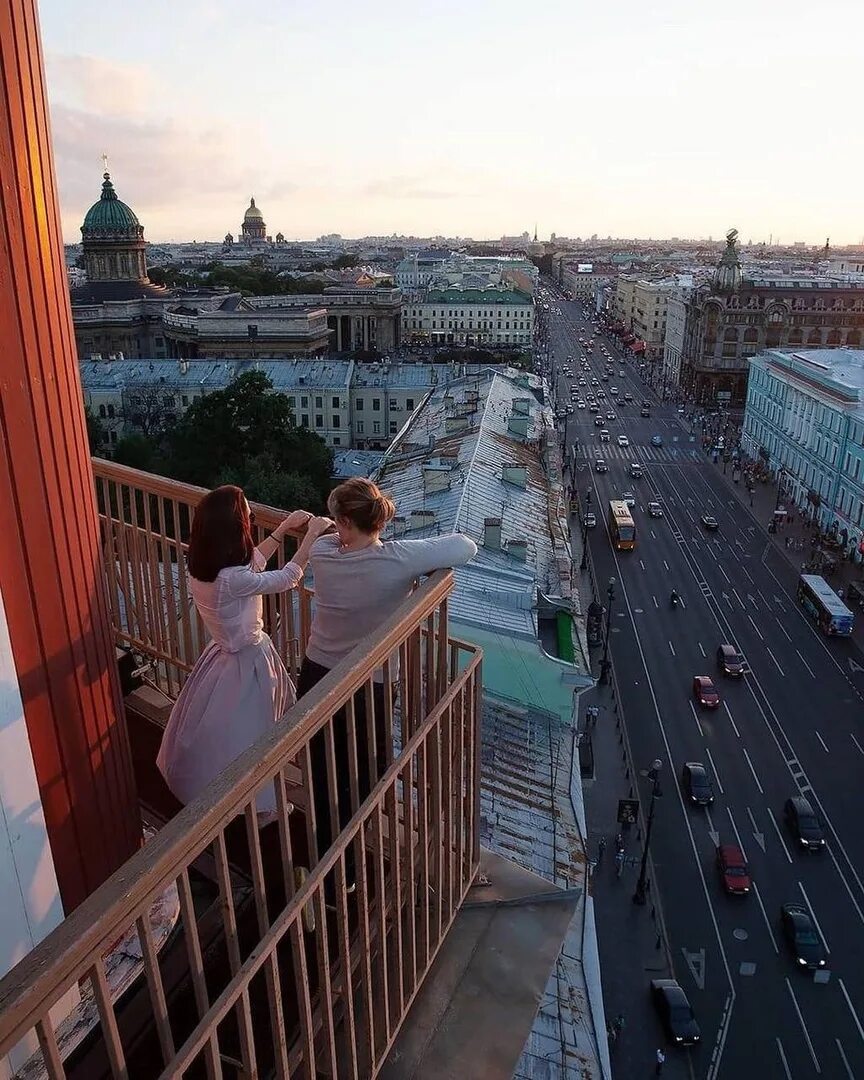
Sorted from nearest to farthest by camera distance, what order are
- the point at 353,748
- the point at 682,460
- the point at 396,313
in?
the point at 353,748 < the point at 682,460 < the point at 396,313

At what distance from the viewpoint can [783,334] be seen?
63.8 meters

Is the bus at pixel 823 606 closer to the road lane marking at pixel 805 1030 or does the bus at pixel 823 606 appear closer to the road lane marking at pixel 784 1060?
the road lane marking at pixel 805 1030

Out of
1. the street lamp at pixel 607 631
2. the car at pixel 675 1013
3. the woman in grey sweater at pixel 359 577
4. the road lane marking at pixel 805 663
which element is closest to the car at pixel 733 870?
the car at pixel 675 1013

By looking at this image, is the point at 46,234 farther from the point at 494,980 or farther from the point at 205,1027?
the point at 494,980

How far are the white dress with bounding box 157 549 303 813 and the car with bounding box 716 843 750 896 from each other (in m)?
15.5

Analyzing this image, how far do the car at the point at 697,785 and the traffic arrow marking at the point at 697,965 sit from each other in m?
4.39

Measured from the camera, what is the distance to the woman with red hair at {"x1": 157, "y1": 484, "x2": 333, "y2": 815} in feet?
13.2

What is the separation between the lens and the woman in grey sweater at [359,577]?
13.1 feet

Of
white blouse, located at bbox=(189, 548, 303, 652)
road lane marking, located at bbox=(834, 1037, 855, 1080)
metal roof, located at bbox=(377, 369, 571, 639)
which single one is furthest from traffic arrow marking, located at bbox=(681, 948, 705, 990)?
white blouse, located at bbox=(189, 548, 303, 652)

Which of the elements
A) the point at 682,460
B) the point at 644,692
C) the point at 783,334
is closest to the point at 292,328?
the point at 682,460

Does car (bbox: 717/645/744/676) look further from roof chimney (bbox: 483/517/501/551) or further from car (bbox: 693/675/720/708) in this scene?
roof chimney (bbox: 483/517/501/551)

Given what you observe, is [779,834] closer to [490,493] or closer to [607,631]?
[607,631]

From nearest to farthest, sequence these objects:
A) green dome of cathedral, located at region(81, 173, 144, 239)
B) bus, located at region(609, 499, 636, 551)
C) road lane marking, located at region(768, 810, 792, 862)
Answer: road lane marking, located at region(768, 810, 792, 862), bus, located at region(609, 499, 636, 551), green dome of cathedral, located at region(81, 173, 144, 239)

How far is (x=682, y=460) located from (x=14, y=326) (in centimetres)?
5102
